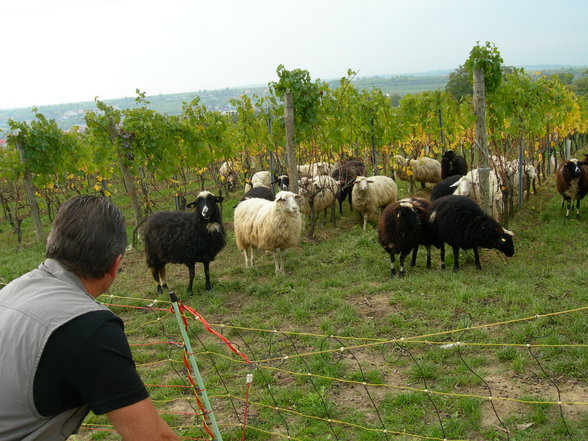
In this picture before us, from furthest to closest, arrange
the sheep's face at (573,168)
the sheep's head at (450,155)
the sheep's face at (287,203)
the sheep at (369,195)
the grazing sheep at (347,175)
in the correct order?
the grazing sheep at (347,175), the sheep's head at (450,155), the sheep at (369,195), the sheep's face at (573,168), the sheep's face at (287,203)

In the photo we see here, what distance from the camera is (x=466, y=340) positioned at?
6055mm

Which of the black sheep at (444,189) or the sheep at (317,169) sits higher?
the sheep at (317,169)

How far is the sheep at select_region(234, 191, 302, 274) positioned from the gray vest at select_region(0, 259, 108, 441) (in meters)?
7.99

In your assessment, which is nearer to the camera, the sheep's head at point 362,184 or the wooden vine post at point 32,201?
the sheep's head at point 362,184

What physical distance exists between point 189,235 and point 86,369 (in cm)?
763

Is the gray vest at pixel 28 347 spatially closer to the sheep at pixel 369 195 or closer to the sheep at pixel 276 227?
the sheep at pixel 276 227

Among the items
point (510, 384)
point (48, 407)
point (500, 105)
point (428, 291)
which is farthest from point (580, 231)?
point (48, 407)

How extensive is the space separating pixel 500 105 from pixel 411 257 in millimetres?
4062

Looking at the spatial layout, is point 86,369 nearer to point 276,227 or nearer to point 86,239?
point 86,239

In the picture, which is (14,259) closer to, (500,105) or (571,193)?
(500,105)

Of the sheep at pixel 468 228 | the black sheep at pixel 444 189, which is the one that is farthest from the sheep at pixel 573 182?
the sheep at pixel 468 228

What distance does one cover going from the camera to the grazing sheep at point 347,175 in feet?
50.0

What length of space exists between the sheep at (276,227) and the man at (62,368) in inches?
315

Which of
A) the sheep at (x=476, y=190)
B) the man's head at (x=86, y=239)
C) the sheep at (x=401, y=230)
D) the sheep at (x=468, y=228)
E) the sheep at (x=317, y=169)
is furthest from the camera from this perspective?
the sheep at (x=317, y=169)
